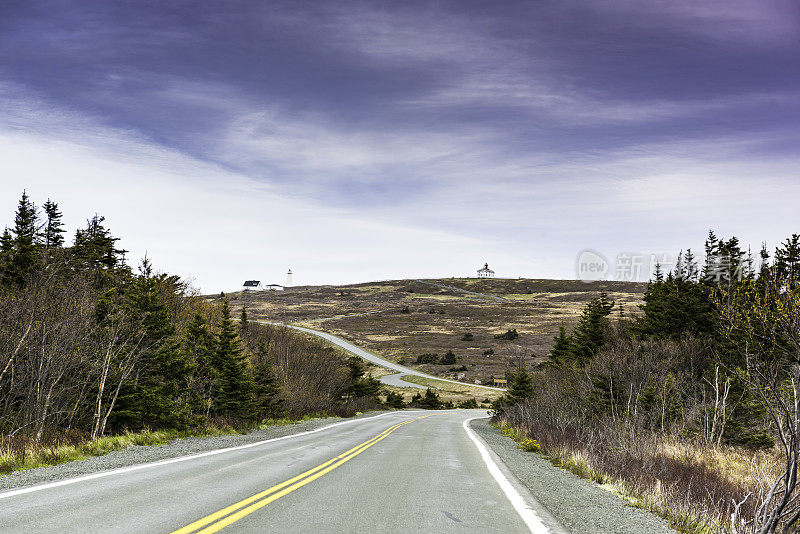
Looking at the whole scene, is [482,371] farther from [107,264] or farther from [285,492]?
[285,492]

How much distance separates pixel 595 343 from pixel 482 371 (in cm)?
4033

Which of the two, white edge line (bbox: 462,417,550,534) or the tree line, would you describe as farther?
the tree line

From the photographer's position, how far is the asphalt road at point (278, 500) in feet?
19.3

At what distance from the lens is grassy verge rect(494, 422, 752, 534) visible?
23.1ft

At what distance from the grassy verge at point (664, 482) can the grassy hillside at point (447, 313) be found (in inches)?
1807

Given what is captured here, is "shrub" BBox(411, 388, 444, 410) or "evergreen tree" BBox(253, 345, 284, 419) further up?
"evergreen tree" BBox(253, 345, 284, 419)

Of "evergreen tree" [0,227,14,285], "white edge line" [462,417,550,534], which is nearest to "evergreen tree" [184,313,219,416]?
"evergreen tree" [0,227,14,285]

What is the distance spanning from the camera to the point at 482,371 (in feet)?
251

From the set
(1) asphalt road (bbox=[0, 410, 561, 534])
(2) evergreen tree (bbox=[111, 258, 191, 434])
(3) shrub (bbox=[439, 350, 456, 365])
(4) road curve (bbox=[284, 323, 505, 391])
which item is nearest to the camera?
(1) asphalt road (bbox=[0, 410, 561, 534])

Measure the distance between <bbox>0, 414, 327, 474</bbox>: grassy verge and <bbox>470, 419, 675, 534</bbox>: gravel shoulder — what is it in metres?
9.25

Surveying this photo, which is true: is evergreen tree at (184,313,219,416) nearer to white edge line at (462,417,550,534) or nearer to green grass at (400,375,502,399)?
white edge line at (462,417,550,534)

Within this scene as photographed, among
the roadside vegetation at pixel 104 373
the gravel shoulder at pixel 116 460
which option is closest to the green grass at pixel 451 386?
the roadside vegetation at pixel 104 373

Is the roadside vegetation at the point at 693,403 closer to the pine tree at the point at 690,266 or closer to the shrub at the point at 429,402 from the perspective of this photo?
the pine tree at the point at 690,266

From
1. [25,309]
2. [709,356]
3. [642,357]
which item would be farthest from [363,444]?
[709,356]
